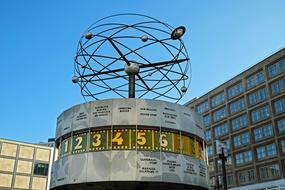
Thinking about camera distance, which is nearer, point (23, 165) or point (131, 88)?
point (131, 88)

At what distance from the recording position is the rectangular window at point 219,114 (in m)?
80.8

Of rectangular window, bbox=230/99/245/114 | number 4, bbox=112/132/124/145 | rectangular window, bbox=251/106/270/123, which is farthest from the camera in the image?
rectangular window, bbox=230/99/245/114

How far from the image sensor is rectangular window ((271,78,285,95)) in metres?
66.2

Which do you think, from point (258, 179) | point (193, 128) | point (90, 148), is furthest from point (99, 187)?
point (258, 179)

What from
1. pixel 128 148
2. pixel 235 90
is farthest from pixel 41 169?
pixel 128 148

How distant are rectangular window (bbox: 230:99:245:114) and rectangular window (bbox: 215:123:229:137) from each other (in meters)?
4.03

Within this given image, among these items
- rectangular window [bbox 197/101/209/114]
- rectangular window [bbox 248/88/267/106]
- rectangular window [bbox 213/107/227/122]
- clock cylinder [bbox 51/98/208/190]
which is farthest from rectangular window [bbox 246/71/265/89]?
clock cylinder [bbox 51/98/208/190]

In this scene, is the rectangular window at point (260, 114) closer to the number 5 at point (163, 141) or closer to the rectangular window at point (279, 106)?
the rectangular window at point (279, 106)

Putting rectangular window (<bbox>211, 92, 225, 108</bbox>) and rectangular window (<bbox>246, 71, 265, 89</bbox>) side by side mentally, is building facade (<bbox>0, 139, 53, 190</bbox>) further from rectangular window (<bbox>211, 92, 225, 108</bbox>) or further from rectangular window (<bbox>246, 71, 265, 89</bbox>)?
rectangular window (<bbox>246, 71, 265, 89</bbox>)

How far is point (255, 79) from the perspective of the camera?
242 feet

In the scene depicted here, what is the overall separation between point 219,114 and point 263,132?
576 inches

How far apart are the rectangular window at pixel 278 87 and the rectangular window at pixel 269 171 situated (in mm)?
14252

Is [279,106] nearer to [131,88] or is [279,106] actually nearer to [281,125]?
[281,125]

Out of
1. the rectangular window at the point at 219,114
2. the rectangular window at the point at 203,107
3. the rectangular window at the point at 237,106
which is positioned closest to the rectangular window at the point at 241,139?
the rectangular window at the point at 237,106
